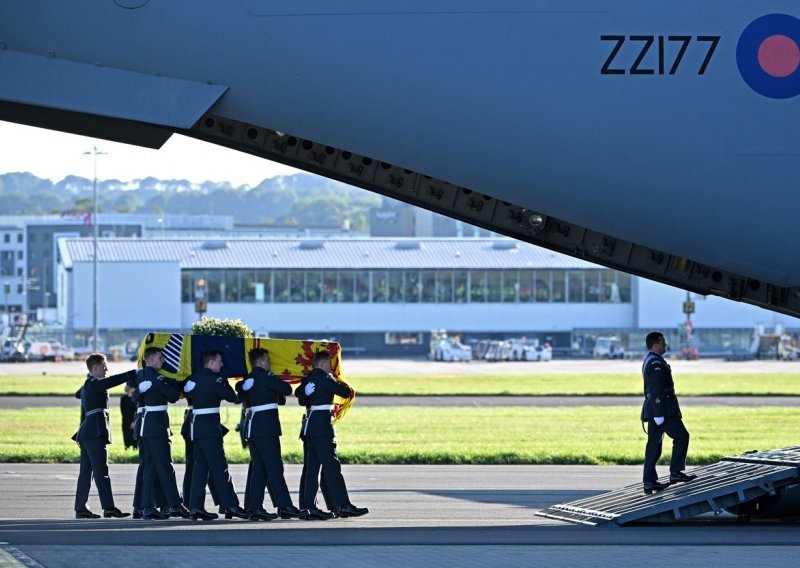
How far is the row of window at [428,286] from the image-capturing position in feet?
329

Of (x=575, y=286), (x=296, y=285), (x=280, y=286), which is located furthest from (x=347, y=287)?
Result: (x=575, y=286)

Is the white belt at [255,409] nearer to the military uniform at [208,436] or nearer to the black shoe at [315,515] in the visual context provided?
the military uniform at [208,436]

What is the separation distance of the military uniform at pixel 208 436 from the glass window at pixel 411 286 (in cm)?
8763

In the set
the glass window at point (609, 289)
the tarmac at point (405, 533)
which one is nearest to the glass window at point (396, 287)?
the glass window at point (609, 289)

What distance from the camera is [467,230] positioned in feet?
534

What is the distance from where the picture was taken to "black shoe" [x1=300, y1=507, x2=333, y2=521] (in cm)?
1529

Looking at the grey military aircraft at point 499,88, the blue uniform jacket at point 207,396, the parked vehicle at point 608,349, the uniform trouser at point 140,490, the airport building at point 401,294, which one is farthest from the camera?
the airport building at point 401,294

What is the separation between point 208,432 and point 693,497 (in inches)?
215

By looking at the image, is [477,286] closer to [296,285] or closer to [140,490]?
[296,285]

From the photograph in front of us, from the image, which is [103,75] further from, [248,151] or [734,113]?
[734,113]

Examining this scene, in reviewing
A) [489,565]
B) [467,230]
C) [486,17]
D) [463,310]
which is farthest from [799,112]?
[467,230]

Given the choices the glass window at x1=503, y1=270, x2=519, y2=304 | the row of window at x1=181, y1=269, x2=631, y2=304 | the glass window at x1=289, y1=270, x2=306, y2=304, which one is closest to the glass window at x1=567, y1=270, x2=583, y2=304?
the row of window at x1=181, y1=269, x2=631, y2=304

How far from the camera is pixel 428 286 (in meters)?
104

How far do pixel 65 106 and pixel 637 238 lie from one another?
635 cm
